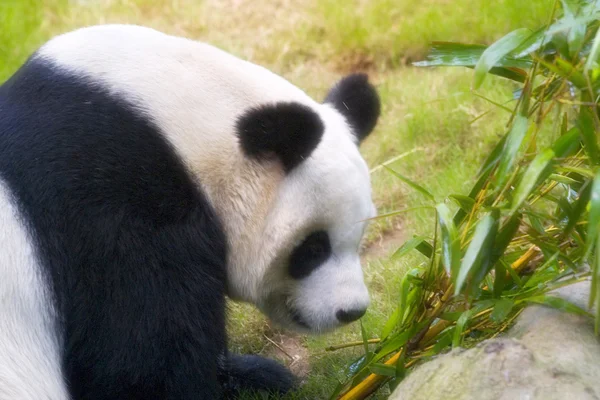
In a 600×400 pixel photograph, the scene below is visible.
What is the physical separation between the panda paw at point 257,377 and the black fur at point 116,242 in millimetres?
759

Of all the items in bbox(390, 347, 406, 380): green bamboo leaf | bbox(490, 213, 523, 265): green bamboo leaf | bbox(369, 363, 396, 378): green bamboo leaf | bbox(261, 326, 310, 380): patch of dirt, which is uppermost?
bbox(490, 213, 523, 265): green bamboo leaf

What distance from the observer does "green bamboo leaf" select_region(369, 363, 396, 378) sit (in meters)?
3.03

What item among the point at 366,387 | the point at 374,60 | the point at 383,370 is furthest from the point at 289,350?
the point at 374,60

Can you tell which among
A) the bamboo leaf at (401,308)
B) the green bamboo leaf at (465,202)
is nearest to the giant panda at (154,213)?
the bamboo leaf at (401,308)

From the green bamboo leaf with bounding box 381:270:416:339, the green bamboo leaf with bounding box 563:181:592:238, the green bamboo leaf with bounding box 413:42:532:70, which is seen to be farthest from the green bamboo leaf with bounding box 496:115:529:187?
the green bamboo leaf with bounding box 381:270:416:339

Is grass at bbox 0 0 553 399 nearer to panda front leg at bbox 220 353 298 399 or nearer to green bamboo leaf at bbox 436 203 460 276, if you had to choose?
panda front leg at bbox 220 353 298 399

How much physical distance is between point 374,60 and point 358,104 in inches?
127

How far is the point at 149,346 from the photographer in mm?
2830

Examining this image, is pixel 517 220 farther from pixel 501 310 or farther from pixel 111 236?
pixel 111 236

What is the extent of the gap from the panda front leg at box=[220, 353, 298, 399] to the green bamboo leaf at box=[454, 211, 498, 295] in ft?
4.43

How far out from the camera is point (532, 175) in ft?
7.74

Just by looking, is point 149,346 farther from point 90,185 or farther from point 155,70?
point 155,70

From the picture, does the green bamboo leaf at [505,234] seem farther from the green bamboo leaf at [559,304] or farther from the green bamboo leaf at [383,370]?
the green bamboo leaf at [383,370]

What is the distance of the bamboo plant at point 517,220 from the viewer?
2.47 m
